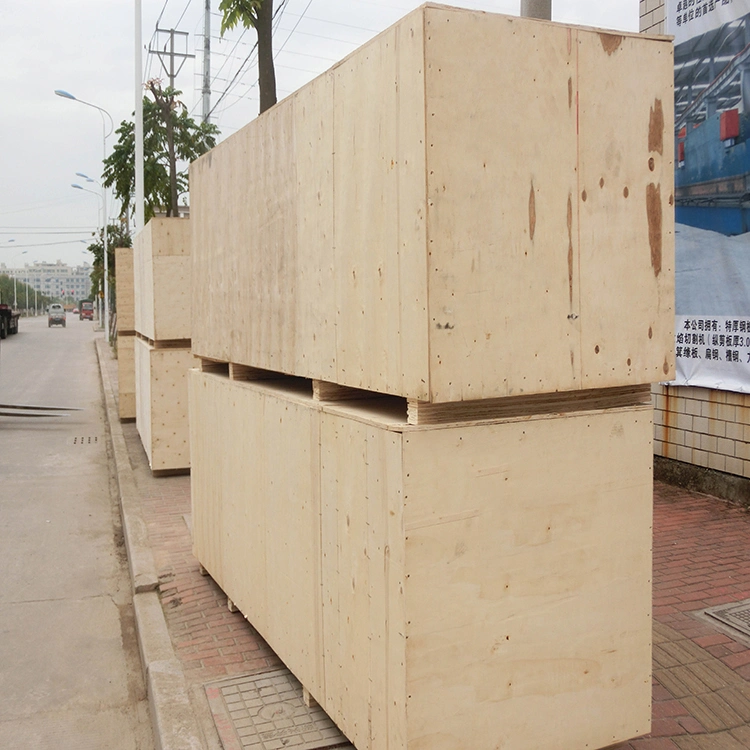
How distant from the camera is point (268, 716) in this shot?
12.8 ft

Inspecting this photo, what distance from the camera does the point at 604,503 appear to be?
3.24 metres

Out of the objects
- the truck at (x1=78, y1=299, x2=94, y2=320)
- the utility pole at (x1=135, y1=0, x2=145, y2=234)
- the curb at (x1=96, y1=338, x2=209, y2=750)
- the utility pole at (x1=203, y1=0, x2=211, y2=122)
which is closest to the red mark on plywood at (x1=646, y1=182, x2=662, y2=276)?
the curb at (x1=96, y1=338, x2=209, y2=750)

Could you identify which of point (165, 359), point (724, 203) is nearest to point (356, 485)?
point (724, 203)

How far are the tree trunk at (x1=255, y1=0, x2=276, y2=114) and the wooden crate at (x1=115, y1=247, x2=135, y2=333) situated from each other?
18.8 ft

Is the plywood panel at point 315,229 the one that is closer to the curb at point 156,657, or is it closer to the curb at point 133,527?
the curb at point 156,657

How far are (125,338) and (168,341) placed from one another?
189 inches

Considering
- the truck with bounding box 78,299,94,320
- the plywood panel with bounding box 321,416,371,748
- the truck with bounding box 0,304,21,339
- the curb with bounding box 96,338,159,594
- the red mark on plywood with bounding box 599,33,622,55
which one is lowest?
the curb with bounding box 96,338,159,594

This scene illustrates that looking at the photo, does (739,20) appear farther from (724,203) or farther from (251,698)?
(251,698)

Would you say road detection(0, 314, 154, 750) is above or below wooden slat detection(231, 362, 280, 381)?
below

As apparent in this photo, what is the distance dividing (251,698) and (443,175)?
270 centimetres

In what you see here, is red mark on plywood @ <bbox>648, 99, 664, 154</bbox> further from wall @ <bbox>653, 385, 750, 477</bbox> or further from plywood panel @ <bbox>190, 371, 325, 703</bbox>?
wall @ <bbox>653, 385, 750, 477</bbox>

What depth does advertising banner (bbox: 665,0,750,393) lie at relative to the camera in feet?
24.1

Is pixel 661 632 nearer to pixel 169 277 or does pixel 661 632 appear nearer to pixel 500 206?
pixel 500 206

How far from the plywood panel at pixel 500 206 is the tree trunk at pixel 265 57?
668 cm
